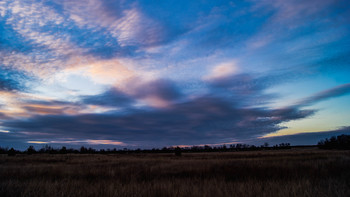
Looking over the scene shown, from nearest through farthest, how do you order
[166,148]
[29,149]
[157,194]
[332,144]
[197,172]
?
[157,194] < [197,172] < [29,149] < [332,144] < [166,148]

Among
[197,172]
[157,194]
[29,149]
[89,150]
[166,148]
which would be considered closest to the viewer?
[157,194]

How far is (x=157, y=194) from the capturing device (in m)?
6.67

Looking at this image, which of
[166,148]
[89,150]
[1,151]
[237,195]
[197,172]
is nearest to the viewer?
[237,195]

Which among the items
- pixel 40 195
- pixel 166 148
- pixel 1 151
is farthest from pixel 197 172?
pixel 166 148

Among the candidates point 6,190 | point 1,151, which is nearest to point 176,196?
point 6,190

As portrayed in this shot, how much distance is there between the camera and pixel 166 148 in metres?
160

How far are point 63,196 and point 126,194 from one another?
190 centimetres

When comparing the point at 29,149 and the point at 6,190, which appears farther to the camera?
the point at 29,149

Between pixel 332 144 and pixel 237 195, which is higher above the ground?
pixel 237 195

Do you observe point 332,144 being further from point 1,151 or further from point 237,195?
point 1,151

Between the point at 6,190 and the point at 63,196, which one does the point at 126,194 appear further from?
the point at 6,190

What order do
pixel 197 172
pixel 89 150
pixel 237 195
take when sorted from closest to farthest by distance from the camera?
pixel 237 195, pixel 197 172, pixel 89 150

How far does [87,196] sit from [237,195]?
4.62 m

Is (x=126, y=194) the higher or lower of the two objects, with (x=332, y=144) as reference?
higher
